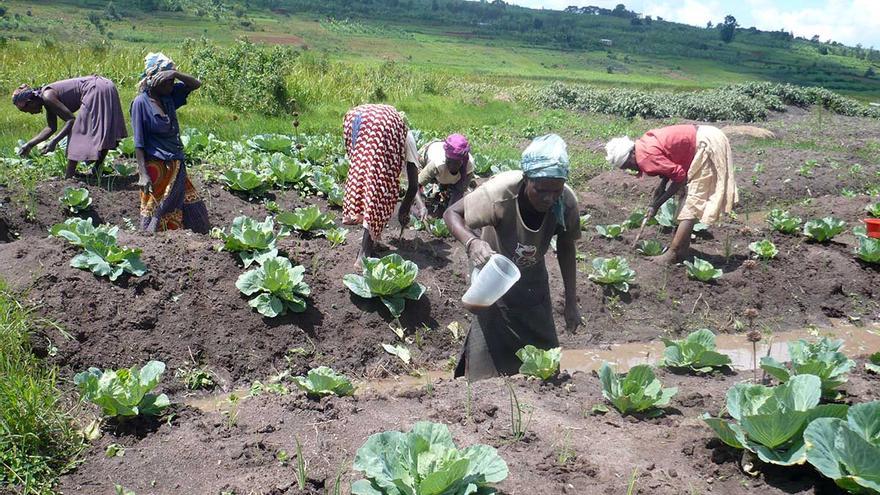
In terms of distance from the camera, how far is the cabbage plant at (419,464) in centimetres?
244

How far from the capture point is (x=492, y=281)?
3213 mm

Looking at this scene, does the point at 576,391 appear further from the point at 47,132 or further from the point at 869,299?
the point at 47,132

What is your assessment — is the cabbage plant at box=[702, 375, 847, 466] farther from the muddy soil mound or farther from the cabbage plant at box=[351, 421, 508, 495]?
the cabbage plant at box=[351, 421, 508, 495]

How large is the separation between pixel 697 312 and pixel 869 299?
5.85 feet

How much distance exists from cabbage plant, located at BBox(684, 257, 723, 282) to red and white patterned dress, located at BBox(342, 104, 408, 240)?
2.92 metres

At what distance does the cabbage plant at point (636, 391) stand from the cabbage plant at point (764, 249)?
397 cm

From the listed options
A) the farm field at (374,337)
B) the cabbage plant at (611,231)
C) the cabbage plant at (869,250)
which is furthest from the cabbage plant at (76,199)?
the cabbage plant at (869,250)

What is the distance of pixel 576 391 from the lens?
12.3 feet

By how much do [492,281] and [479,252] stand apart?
21 centimetres

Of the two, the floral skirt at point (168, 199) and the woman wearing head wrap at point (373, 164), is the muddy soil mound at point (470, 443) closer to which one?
the woman wearing head wrap at point (373, 164)

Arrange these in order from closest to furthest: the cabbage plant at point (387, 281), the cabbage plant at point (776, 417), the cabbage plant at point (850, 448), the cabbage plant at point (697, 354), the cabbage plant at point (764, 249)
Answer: the cabbage plant at point (850, 448) → the cabbage plant at point (776, 417) → the cabbage plant at point (697, 354) → the cabbage plant at point (387, 281) → the cabbage plant at point (764, 249)

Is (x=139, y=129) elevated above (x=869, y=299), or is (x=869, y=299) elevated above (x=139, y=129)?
(x=139, y=129)

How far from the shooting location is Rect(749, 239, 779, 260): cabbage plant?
679 centimetres

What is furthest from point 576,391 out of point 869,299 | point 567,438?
point 869,299
